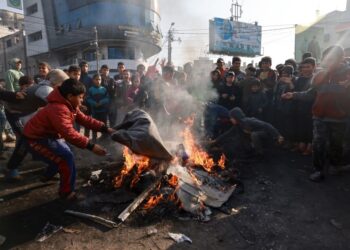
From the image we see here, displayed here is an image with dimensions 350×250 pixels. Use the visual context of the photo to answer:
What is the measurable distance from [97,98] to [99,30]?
29035 millimetres

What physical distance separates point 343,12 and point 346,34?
11.0 feet

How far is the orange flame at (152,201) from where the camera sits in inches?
181

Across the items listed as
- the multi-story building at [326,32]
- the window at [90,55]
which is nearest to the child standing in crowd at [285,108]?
the multi-story building at [326,32]

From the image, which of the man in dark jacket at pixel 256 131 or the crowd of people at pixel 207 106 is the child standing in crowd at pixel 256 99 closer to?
the crowd of people at pixel 207 106

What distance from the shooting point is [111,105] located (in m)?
9.23

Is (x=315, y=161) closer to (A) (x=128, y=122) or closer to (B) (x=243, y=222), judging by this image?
(B) (x=243, y=222)

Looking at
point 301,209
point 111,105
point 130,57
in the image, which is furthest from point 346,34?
point 301,209

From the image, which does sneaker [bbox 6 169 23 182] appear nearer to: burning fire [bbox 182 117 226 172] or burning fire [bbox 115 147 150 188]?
burning fire [bbox 115 147 150 188]

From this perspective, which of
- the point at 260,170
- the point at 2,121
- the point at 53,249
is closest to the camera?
the point at 53,249

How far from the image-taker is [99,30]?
35.1 metres

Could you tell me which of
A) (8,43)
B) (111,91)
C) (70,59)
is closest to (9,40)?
(8,43)

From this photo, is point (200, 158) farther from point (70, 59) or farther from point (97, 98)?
point (70, 59)

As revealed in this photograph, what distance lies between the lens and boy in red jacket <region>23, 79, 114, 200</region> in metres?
4.34

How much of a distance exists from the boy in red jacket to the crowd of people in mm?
14
